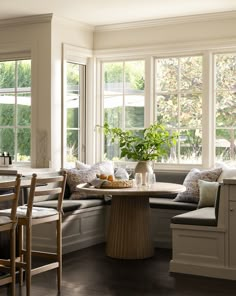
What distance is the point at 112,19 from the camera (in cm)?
745

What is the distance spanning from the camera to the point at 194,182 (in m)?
6.71

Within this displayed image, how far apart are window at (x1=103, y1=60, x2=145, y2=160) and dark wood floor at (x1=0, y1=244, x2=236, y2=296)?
2.35m

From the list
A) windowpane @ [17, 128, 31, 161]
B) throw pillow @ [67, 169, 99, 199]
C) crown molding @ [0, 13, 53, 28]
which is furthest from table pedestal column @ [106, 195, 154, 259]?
crown molding @ [0, 13, 53, 28]

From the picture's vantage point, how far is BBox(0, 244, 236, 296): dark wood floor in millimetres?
4691

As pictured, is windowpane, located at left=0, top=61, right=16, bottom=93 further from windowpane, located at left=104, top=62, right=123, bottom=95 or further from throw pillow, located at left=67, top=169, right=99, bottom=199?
throw pillow, located at left=67, top=169, right=99, bottom=199

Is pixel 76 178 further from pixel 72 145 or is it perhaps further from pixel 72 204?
pixel 72 145

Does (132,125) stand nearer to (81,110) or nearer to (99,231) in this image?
(81,110)

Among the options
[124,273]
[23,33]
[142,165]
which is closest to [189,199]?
[142,165]

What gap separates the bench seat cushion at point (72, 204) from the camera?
20.6 ft

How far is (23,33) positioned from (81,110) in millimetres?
1288

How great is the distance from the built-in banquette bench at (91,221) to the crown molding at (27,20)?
211 centimetres

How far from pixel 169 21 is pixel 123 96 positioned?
45.9 inches

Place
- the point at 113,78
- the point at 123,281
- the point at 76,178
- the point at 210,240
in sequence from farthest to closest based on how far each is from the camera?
1. the point at 113,78
2. the point at 76,178
3. the point at 210,240
4. the point at 123,281

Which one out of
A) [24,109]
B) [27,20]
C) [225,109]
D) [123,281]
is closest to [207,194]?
[225,109]
